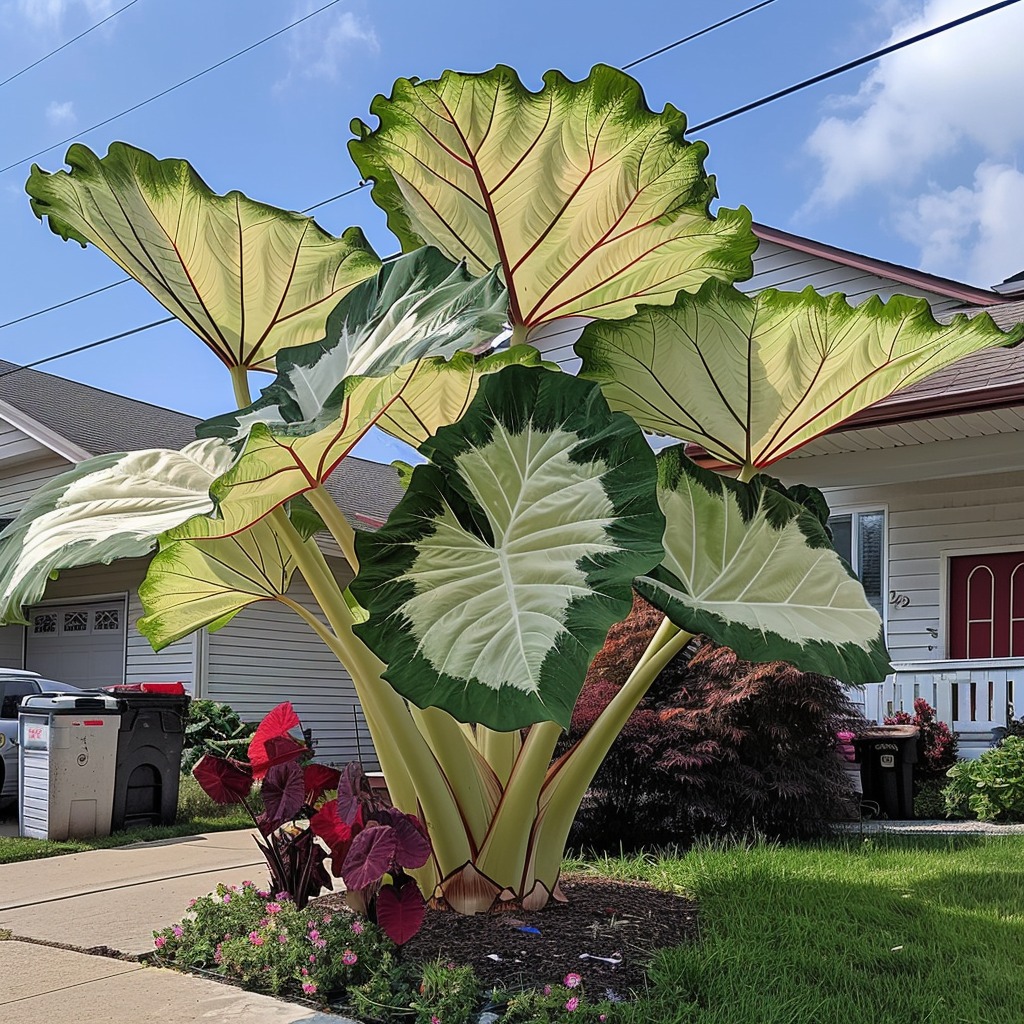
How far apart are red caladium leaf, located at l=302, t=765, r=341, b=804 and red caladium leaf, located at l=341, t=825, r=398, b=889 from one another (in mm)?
573

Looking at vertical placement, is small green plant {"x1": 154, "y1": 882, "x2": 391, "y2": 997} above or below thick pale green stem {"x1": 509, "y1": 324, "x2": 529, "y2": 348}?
below

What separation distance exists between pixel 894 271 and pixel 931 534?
11.0 feet

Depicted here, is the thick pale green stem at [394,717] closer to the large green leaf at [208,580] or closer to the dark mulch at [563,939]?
the large green leaf at [208,580]

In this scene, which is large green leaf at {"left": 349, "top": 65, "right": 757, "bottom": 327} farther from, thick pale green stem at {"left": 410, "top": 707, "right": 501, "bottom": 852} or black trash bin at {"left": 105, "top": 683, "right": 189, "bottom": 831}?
black trash bin at {"left": 105, "top": 683, "right": 189, "bottom": 831}

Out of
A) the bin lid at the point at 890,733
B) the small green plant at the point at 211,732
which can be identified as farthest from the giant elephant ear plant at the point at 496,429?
the small green plant at the point at 211,732

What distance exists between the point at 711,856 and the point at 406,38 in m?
8.37

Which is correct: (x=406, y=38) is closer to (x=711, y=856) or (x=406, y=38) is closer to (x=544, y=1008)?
(x=711, y=856)

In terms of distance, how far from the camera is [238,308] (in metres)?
3.94

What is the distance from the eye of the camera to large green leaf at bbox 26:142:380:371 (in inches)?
141

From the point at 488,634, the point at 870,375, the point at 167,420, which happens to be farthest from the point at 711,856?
the point at 167,420

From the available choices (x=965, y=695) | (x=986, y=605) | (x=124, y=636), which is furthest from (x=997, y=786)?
(x=124, y=636)

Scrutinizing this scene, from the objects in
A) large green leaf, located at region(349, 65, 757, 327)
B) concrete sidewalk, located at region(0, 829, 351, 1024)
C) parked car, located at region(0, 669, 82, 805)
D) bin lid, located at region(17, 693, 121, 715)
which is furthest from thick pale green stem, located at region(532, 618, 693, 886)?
parked car, located at region(0, 669, 82, 805)

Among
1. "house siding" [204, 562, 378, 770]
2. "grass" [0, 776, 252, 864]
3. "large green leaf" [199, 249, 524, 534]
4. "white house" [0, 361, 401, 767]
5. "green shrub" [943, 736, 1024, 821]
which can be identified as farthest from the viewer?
"house siding" [204, 562, 378, 770]

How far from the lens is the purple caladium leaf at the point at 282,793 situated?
146 inches
